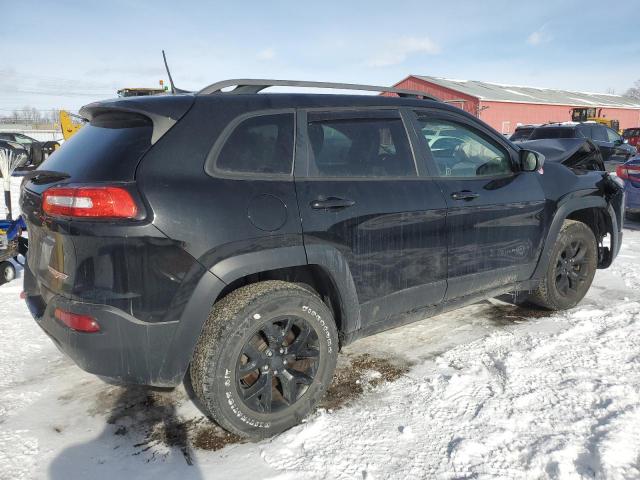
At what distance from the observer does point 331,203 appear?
266 centimetres

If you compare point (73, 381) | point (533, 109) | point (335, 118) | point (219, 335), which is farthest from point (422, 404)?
point (533, 109)

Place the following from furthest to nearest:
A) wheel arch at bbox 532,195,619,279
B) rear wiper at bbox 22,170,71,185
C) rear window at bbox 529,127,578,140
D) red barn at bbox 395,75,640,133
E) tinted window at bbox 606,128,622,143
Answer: red barn at bbox 395,75,640,133 → tinted window at bbox 606,128,622,143 → rear window at bbox 529,127,578,140 → wheel arch at bbox 532,195,619,279 → rear wiper at bbox 22,170,71,185

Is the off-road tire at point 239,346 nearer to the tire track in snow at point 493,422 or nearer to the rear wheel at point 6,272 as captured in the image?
the tire track in snow at point 493,422

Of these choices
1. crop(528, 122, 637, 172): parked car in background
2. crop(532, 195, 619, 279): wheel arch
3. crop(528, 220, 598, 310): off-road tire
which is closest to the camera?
crop(532, 195, 619, 279): wheel arch

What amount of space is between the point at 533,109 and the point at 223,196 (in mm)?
42495

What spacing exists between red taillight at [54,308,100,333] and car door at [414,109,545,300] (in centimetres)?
213

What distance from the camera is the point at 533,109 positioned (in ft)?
130

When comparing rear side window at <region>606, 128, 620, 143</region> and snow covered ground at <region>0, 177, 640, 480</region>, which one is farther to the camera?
rear side window at <region>606, 128, 620, 143</region>

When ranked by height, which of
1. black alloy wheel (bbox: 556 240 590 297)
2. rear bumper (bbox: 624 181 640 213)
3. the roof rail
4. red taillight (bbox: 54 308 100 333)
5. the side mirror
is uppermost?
the roof rail

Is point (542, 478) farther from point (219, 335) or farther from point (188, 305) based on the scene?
point (188, 305)

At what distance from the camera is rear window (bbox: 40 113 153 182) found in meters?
2.27

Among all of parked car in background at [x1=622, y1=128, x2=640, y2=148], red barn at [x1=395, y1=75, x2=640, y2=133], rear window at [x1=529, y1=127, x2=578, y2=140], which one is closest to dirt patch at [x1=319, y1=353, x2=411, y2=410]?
rear window at [x1=529, y1=127, x2=578, y2=140]

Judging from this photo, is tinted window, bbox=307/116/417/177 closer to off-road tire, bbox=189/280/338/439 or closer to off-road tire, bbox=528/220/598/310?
off-road tire, bbox=189/280/338/439

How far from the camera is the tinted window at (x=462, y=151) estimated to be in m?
3.33
